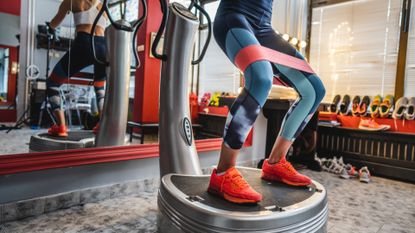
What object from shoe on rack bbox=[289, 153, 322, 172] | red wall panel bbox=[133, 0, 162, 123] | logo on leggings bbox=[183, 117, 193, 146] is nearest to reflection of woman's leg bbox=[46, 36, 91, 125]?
red wall panel bbox=[133, 0, 162, 123]

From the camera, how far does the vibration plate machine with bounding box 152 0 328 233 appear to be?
985 mm

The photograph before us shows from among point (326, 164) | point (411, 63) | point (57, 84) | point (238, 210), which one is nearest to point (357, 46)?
point (411, 63)

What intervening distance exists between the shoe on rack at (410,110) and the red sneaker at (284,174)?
2.02 metres

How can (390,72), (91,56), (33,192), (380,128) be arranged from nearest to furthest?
1. (33,192)
2. (91,56)
3. (380,128)
4. (390,72)

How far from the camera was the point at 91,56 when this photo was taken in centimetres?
184

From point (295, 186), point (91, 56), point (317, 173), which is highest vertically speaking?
point (91, 56)

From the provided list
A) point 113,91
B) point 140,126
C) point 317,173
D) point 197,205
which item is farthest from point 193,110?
point 197,205

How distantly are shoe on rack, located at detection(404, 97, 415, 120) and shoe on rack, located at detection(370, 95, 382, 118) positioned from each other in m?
0.28

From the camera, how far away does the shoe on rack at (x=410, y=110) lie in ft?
8.99

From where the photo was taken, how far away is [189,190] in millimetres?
1230

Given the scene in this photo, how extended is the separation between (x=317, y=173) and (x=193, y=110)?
4.63 feet

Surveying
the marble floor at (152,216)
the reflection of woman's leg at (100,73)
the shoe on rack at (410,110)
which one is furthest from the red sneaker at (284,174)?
the shoe on rack at (410,110)

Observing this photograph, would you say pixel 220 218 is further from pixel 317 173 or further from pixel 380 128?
pixel 380 128

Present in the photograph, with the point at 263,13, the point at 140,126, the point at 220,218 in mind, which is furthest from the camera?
the point at 140,126
